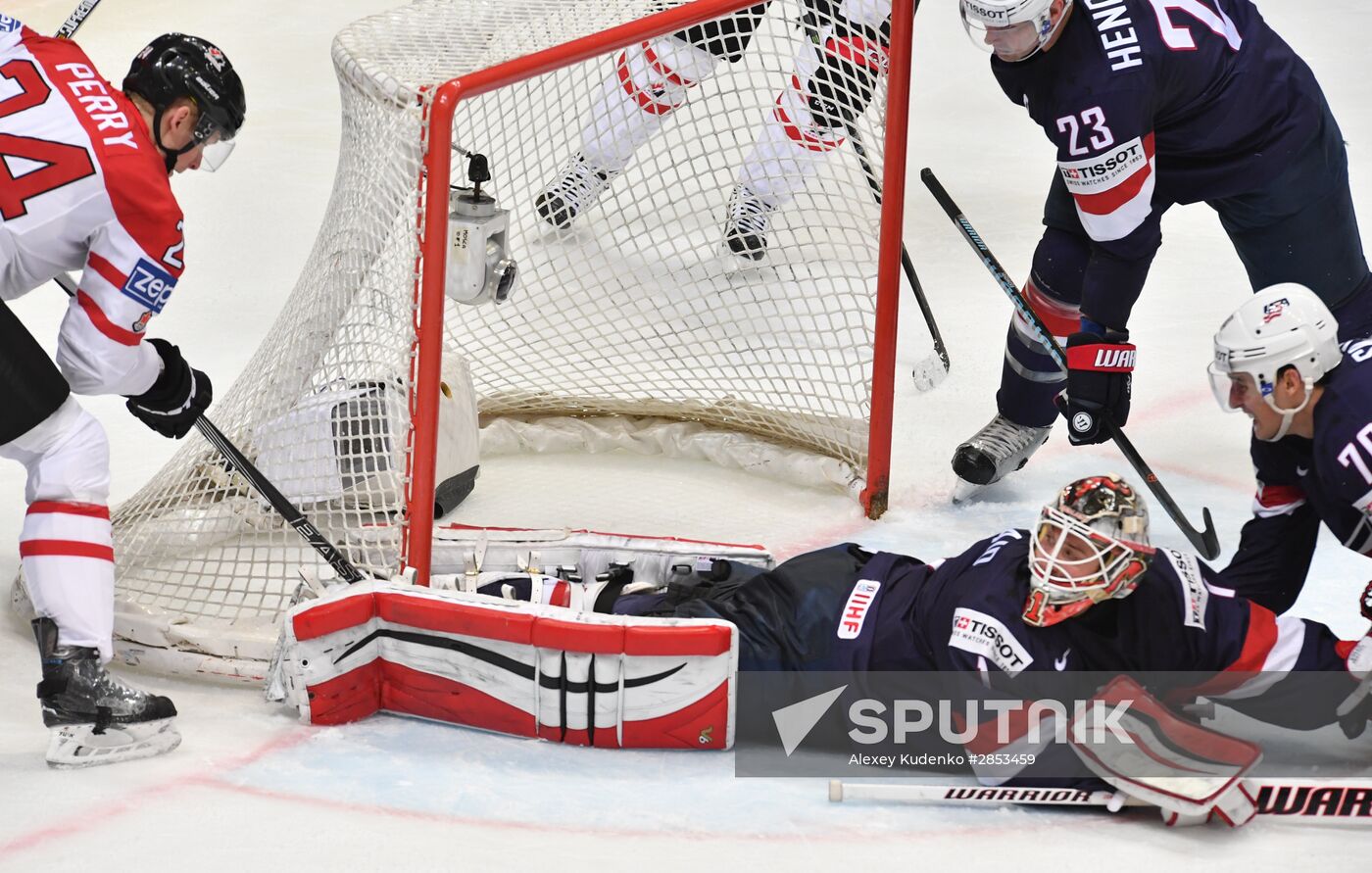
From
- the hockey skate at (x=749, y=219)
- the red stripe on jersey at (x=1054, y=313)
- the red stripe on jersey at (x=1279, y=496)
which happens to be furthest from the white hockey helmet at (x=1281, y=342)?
the hockey skate at (x=749, y=219)

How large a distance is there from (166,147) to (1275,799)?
1975mm

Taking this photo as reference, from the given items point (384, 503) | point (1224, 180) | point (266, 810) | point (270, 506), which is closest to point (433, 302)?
point (384, 503)

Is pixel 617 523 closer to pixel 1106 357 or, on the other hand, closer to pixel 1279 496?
pixel 1106 357

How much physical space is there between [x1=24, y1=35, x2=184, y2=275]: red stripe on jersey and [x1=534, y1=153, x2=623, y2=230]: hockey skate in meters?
1.29

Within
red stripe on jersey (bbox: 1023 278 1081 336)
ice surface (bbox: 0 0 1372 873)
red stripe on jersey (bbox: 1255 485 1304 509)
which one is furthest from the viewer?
red stripe on jersey (bbox: 1023 278 1081 336)

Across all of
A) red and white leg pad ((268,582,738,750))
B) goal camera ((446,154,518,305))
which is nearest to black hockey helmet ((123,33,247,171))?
goal camera ((446,154,518,305))

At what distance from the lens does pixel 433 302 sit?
2.67 m

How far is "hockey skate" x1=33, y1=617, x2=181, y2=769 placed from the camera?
2441 millimetres

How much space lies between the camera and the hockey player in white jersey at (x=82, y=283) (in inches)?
93.6

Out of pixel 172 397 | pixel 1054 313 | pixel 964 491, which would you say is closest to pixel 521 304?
pixel 964 491

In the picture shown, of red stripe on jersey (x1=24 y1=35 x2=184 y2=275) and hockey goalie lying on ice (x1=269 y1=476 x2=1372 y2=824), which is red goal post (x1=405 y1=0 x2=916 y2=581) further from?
red stripe on jersey (x1=24 y1=35 x2=184 y2=275)

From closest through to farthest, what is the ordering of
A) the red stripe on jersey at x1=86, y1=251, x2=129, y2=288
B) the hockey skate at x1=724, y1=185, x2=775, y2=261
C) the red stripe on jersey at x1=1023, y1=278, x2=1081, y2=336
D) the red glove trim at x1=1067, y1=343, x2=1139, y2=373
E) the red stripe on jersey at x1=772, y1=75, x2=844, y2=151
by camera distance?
the red stripe on jersey at x1=86, y1=251, x2=129, y2=288 → the red glove trim at x1=1067, y1=343, x2=1139, y2=373 → the red stripe on jersey at x1=1023, y1=278, x2=1081, y2=336 → the red stripe on jersey at x1=772, y1=75, x2=844, y2=151 → the hockey skate at x1=724, y1=185, x2=775, y2=261

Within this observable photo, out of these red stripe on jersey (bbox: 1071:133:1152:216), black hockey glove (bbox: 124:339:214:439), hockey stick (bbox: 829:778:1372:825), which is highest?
red stripe on jersey (bbox: 1071:133:1152:216)

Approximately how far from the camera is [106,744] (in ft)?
8.09
